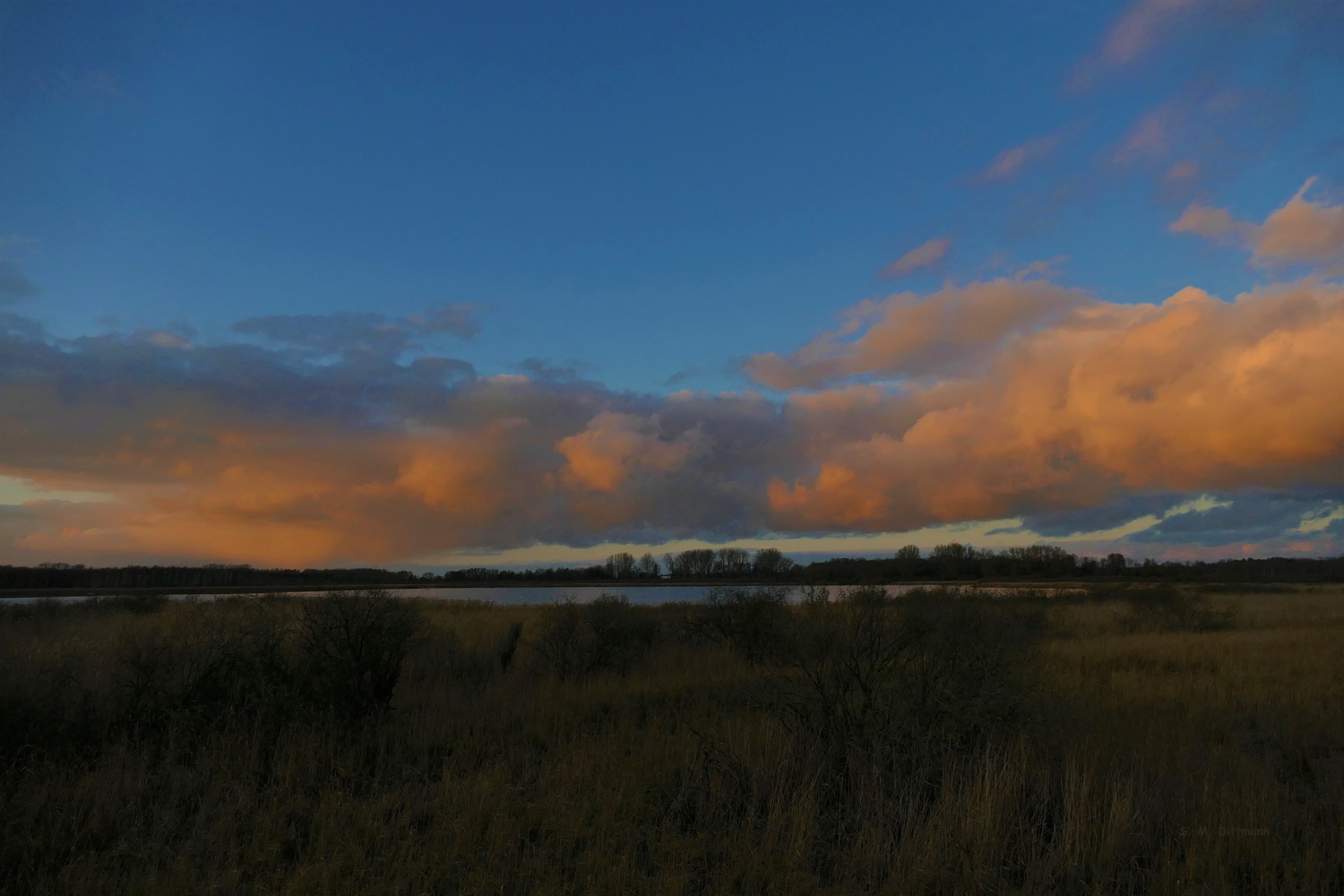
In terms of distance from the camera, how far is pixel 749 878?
526 cm

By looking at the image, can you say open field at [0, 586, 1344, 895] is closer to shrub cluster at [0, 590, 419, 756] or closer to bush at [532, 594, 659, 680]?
shrub cluster at [0, 590, 419, 756]

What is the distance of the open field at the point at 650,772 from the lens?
5.43 m

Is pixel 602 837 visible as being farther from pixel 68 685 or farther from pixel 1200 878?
pixel 68 685

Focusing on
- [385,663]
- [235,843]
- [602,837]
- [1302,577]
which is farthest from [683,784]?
[1302,577]

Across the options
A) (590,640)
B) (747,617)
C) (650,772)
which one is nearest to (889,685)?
(650,772)

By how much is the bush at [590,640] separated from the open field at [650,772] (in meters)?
2.70

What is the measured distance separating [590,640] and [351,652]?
7299mm

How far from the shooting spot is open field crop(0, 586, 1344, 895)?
543 centimetres

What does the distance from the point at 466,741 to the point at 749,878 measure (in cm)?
558

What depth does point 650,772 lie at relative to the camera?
757 centimetres

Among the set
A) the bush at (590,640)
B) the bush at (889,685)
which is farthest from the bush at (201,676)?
the bush at (889,685)

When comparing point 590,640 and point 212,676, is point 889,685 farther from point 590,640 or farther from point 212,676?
point 590,640

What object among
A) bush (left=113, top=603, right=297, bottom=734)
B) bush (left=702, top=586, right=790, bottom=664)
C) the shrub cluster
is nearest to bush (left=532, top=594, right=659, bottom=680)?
bush (left=702, top=586, right=790, bottom=664)

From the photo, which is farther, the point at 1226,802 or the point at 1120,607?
the point at 1120,607
